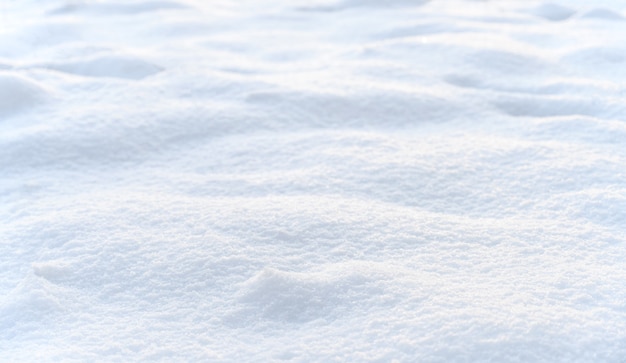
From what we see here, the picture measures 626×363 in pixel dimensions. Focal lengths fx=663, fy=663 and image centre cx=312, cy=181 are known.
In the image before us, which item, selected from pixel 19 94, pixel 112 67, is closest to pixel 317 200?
pixel 19 94

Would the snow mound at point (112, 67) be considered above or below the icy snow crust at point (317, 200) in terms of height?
above

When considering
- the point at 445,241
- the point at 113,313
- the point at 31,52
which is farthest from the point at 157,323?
the point at 31,52

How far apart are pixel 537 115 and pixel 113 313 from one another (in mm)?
1079

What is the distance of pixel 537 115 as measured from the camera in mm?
1545

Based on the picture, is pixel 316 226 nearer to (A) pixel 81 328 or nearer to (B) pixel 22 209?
(A) pixel 81 328

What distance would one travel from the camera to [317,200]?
3.79 feet

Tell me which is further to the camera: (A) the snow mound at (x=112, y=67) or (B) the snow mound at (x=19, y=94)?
(A) the snow mound at (x=112, y=67)

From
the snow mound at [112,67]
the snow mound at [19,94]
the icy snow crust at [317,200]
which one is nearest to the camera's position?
the icy snow crust at [317,200]

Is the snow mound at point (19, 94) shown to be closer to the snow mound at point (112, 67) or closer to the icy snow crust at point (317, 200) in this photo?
the icy snow crust at point (317, 200)

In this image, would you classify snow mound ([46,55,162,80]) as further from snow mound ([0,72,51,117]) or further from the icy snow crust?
snow mound ([0,72,51,117])

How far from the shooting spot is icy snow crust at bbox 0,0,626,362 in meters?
0.83

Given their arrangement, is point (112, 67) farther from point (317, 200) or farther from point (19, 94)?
point (317, 200)

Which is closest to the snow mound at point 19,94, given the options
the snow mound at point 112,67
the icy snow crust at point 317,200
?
the icy snow crust at point 317,200

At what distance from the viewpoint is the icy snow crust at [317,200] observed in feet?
2.72
